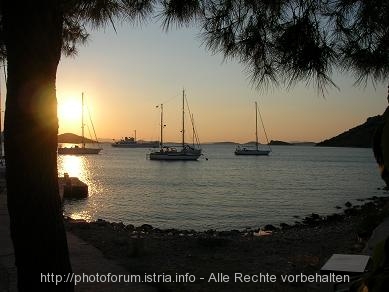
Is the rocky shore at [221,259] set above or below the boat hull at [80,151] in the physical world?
below

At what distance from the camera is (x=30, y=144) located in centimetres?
310

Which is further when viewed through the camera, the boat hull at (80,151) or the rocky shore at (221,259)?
the boat hull at (80,151)

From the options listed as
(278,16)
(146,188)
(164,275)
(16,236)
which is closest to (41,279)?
(16,236)

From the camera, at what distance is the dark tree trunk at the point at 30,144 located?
308cm

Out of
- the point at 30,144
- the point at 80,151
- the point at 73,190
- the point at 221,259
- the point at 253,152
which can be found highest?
the point at 30,144

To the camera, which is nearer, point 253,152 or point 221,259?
point 221,259

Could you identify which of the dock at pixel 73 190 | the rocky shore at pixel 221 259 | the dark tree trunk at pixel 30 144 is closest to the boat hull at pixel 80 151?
the dock at pixel 73 190

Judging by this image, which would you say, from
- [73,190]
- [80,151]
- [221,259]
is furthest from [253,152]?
[221,259]

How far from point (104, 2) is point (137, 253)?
419 centimetres

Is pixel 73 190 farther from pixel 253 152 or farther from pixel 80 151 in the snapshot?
pixel 80 151

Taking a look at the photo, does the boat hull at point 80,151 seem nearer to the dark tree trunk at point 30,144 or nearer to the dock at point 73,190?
the dock at point 73,190

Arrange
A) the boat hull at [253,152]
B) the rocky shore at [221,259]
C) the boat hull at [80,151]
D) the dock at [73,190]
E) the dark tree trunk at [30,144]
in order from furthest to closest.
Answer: the boat hull at [80,151] < the boat hull at [253,152] < the dock at [73,190] < the rocky shore at [221,259] < the dark tree trunk at [30,144]

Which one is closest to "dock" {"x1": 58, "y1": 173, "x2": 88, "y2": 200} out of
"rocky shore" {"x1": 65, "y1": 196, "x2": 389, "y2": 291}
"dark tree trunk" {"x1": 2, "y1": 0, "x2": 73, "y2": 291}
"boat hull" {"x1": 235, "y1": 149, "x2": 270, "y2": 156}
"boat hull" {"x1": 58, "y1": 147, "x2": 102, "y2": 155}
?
"rocky shore" {"x1": 65, "y1": 196, "x2": 389, "y2": 291}

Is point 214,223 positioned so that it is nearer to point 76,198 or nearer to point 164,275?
point 76,198
